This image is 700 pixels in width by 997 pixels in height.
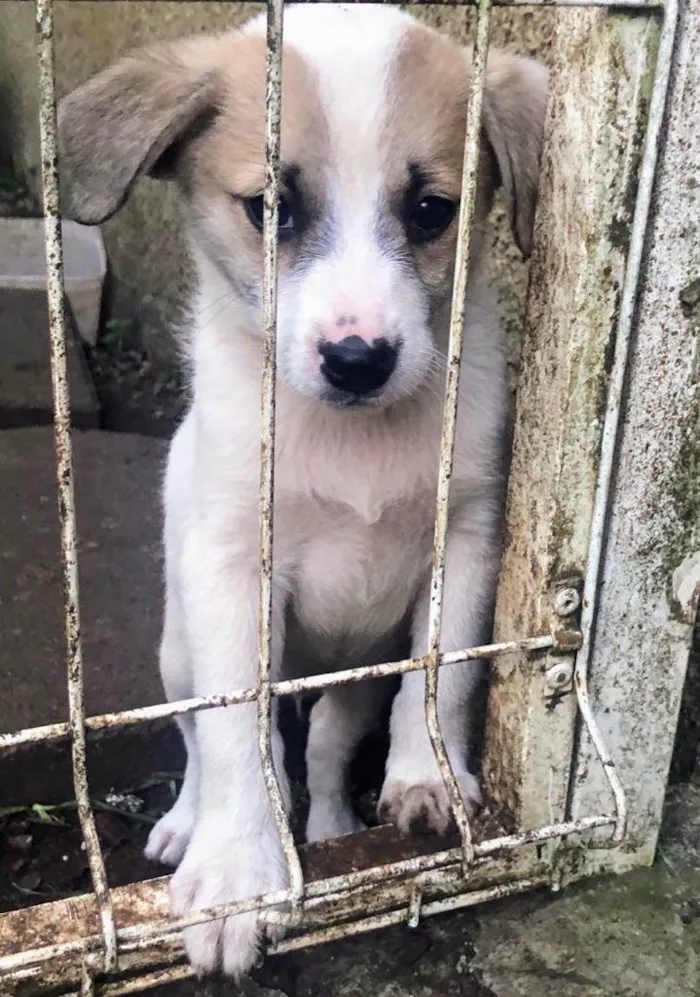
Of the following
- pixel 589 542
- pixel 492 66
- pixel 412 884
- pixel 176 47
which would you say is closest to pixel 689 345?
pixel 589 542

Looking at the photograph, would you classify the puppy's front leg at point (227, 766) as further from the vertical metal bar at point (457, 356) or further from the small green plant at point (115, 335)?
the small green plant at point (115, 335)

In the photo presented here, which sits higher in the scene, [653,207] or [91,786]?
[653,207]

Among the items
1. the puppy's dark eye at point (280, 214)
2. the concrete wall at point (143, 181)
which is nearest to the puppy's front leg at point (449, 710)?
the puppy's dark eye at point (280, 214)

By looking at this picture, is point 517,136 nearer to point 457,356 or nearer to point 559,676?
point 457,356

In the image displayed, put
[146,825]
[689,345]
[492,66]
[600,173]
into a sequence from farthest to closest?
1. [146,825]
2. [492,66]
3. [689,345]
4. [600,173]

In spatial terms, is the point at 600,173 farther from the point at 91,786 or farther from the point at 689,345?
the point at 91,786

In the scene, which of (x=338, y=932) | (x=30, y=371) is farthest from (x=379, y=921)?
(x=30, y=371)

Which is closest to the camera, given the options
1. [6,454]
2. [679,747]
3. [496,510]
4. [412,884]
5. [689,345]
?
[689,345]

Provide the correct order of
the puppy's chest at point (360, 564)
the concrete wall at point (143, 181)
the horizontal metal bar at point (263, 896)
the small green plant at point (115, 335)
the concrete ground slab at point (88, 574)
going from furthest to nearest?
1. the small green plant at point (115, 335)
2. the concrete wall at point (143, 181)
3. the concrete ground slab at point (88, 574)
4. the puppy's chest at point (360, 564)
5. the horizontal metal bar at point (263, 896)

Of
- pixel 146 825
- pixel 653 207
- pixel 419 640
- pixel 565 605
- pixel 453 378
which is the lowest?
Result: pixel 146 825

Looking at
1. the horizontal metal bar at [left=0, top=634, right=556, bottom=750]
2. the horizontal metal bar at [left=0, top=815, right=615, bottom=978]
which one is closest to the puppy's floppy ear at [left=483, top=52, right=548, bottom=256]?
the horizontal metal bar at [left=0, top=634, right=556, bottom=750]
